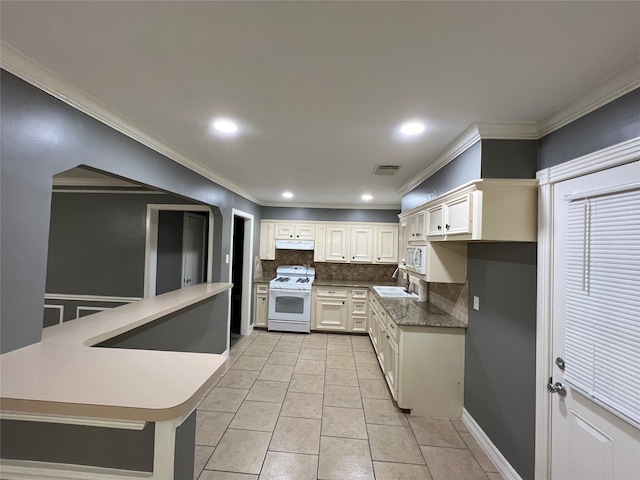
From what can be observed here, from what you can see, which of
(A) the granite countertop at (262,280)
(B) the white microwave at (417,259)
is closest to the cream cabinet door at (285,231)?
(A) the granite countertop at (262,280)

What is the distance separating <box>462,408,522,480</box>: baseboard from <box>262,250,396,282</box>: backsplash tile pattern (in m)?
3.10

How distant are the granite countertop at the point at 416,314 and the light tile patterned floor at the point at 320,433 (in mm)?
910

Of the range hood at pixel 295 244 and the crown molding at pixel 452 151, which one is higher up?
the crown molding at pixel 452 151

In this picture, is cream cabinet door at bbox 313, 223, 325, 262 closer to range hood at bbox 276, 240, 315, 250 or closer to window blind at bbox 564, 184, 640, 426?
range hood at bbox 276, 240, 315, 250

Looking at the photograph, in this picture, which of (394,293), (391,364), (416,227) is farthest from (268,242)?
(391,364)

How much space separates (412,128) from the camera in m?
→ 1.91

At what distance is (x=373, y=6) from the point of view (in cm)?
93

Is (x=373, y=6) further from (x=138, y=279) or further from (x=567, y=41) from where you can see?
(x=138, y=279)

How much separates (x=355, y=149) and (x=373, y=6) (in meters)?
1.43

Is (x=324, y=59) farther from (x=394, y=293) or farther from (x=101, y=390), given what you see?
(x=394, y=293)

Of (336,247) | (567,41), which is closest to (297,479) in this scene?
(567,41)

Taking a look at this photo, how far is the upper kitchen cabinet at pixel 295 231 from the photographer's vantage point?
5391 mm

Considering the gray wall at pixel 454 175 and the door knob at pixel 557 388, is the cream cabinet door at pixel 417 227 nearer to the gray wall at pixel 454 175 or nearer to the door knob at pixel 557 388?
the gray wall at pixel 454 175

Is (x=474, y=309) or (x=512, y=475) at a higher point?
(x=474, y=309)
